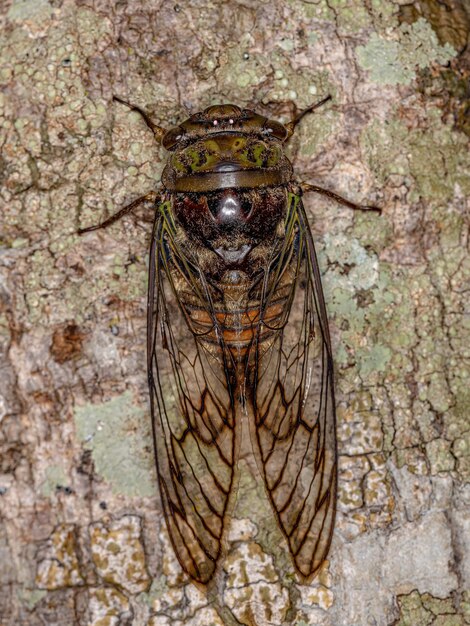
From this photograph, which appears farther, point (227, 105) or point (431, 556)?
point (227, 105)

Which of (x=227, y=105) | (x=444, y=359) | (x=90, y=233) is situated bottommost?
(x=444, y=359)

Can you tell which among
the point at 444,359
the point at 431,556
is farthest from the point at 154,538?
the point at 444,359

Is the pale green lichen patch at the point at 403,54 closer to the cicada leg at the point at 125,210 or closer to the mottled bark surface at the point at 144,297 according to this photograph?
the mottled bark surface at the point at 144,297

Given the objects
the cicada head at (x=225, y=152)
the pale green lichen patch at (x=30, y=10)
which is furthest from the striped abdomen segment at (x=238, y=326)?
the pale green lichen patch at (x=30, y=10)

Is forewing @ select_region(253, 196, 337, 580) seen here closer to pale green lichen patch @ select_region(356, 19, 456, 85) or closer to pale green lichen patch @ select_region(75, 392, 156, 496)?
pale green lichen patch @ select_region(75, 392, 156, 496)

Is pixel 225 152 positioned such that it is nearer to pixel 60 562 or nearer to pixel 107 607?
pixel 60 562

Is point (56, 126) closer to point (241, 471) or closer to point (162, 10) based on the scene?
point (162, 10)

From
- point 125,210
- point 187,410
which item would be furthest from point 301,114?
point 187,410
